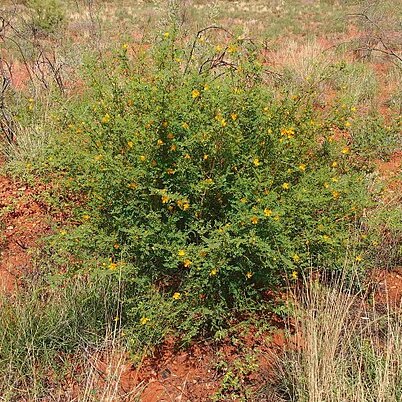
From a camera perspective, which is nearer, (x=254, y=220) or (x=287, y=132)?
(x=254, y=220)

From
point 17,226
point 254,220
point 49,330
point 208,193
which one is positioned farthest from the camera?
point 17,226

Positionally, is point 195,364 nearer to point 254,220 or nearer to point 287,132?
point 254,220

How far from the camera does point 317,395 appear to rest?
1824 millimetres

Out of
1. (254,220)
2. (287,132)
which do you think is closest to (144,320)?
(254,220)

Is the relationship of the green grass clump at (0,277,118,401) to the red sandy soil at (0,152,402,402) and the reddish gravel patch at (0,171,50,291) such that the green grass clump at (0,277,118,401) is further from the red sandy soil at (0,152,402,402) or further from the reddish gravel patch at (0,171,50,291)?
the reddish gravel patch at (0,171,50,291)

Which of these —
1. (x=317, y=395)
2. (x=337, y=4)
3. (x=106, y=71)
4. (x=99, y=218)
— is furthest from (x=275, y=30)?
(x=317, y=395)

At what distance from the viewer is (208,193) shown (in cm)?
254

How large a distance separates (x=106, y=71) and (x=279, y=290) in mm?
2072

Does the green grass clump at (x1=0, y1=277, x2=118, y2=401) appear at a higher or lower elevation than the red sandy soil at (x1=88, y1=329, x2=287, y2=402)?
higher

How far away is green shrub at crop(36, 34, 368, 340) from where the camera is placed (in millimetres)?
2375

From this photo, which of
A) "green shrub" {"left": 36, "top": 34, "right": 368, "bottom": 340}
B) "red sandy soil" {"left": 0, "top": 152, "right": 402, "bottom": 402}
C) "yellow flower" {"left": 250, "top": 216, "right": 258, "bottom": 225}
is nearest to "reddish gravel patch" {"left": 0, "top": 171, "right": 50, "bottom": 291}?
"red sandy soil" {"left": 0, "top": 152, "right": 402, "bottom": 402}

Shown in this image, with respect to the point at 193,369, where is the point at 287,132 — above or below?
above

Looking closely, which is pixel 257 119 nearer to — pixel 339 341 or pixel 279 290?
pixel 279 290

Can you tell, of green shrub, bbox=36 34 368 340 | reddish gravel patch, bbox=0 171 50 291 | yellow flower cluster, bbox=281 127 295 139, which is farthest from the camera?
reddish gravel patch, bbox=0 171 50 291
